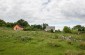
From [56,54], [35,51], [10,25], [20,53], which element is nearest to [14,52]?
[20,53]

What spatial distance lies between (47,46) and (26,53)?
5.09 metres

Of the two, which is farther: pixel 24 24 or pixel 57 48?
pixel 24 24

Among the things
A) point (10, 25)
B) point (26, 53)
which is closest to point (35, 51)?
point (26, 53)

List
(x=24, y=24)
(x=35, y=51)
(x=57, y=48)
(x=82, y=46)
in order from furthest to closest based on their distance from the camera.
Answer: (x=24, y=24) → (x=82, y=46) → (x=57, y=48) → (x=35, y=51)

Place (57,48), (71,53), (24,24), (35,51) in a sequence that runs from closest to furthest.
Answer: (71,53), (35,51), (57,48), (24,24)

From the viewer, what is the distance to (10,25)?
98500mm

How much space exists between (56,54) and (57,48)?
369 centimetres

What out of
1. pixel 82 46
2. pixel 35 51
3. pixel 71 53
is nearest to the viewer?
pixel 71 53

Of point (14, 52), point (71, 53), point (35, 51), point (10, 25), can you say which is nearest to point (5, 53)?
point (14, 52)

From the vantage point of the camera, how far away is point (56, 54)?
827 inches

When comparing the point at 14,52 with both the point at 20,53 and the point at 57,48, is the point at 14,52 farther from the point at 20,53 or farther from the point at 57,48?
the point at 57,48

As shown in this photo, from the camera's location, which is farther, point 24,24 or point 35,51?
point 24,24

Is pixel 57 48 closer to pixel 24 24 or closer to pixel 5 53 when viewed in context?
pixel 5 53

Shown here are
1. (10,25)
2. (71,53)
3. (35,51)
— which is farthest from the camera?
(10,25)
